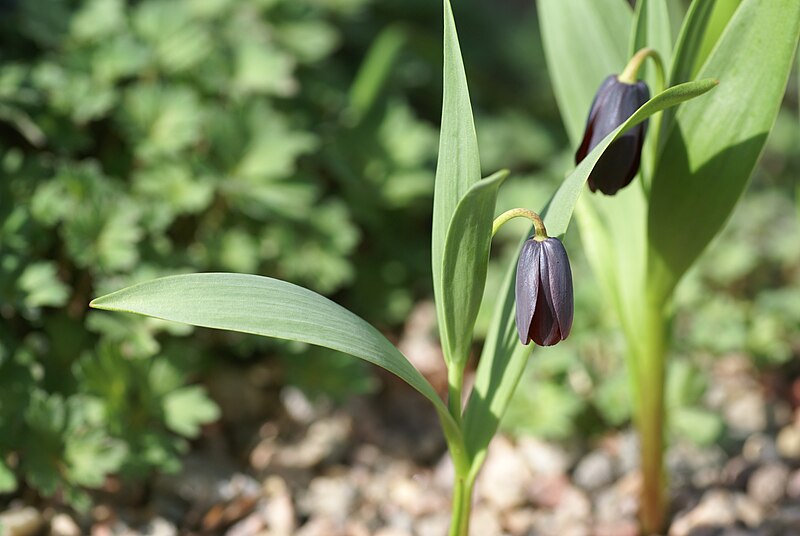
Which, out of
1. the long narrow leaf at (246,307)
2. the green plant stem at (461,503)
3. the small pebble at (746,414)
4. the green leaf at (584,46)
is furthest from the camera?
the small pebble at (746,414)

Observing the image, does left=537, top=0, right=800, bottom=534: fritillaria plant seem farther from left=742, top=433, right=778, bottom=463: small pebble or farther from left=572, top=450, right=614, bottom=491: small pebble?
left=742, top=433, right=778, bottom=463: small pebble

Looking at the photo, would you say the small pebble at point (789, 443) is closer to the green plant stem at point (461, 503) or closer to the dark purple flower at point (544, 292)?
the green plant stem at point (461, 503)

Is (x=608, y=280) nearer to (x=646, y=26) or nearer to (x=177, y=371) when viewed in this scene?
(x=646, y=26)

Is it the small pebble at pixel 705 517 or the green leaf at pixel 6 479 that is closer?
the green leaf at pixel 6 479

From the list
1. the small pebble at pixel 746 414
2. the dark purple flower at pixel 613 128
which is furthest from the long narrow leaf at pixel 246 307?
the small pebble at pixel 746 414

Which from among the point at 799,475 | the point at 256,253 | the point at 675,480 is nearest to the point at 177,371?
the point at 256,253

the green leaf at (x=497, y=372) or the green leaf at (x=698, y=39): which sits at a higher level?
the green leaf at (x=698, y=39)
